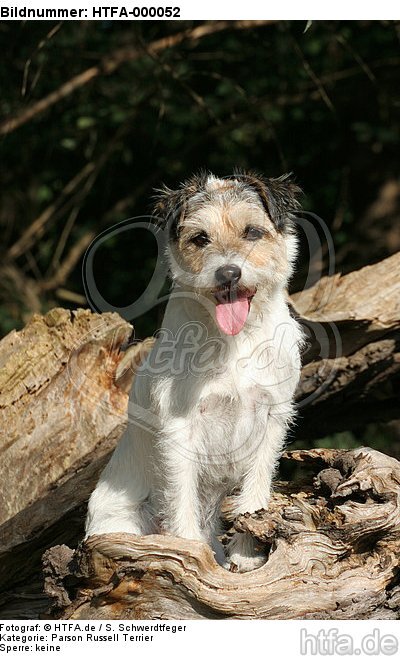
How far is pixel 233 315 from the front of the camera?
509cm

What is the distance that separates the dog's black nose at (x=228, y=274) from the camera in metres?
4.92

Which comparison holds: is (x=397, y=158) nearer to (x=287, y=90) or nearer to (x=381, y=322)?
(x=287, y=90)

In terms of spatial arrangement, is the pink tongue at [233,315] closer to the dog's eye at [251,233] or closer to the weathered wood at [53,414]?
the dog's eye at [251,233]

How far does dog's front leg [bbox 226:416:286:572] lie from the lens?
208 inches

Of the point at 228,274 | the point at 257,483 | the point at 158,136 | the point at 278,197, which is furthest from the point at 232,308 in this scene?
the point at 158,136

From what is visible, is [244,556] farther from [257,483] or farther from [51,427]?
[51,427]

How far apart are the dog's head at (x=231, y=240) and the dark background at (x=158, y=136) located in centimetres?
365

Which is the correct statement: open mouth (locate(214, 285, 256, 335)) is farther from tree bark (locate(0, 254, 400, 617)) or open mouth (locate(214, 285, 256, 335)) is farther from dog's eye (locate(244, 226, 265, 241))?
tree bark (locate(0, 254, 400, 617))

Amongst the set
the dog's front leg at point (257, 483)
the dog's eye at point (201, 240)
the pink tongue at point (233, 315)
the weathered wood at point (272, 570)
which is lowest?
the weathered wood at point (272, 570)

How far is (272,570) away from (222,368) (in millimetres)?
1195

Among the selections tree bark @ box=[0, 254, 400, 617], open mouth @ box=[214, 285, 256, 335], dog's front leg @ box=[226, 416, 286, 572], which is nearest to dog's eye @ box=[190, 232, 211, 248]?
open mouth @ box=[214, 285, 256, 335]

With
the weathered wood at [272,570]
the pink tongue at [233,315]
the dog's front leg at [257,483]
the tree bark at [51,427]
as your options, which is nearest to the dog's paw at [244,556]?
the dog's front leg at [257,483]

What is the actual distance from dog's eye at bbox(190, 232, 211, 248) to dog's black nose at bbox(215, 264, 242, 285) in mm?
317

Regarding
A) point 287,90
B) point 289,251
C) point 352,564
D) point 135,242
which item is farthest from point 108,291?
point 352,564
